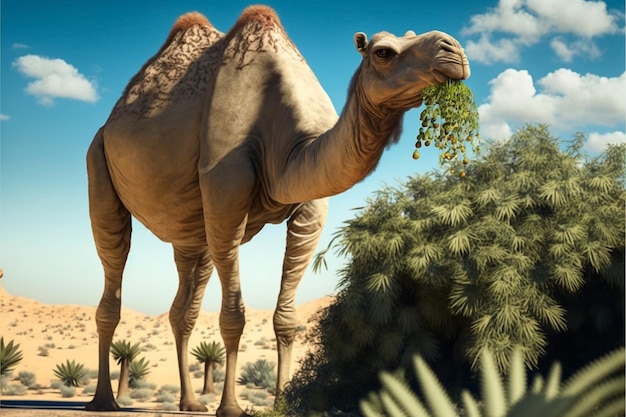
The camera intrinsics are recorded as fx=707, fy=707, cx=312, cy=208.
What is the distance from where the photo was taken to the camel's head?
418 cm

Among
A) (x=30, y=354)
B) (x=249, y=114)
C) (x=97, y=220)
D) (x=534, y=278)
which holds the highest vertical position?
(x=30, y=354)

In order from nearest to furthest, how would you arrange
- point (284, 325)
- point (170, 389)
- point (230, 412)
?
point (230, 412), point (284, 325), point (170, 389)

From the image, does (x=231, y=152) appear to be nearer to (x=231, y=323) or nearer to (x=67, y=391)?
(x=231, y=323)

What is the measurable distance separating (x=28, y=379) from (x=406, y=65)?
17268 mm

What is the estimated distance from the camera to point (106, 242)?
820 cm

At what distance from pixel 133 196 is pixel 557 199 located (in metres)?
4.91

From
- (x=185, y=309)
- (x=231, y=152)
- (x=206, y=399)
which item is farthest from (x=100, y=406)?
(x=206, y=399)

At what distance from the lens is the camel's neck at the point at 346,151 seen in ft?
15.6

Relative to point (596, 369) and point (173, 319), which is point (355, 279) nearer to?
point (173, 319)

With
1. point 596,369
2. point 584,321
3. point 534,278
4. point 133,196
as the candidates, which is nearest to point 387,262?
point 534,278

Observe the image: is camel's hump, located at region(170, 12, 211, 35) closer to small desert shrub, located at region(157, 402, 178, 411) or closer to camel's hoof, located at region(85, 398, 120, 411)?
camel's hoof, located at region(85, 398, 120, 411)

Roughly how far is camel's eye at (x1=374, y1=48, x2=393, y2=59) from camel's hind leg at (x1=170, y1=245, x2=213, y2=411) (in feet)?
16.3

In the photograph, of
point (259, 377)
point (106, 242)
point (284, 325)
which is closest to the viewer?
point (284, 325)

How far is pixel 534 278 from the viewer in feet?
26.0
